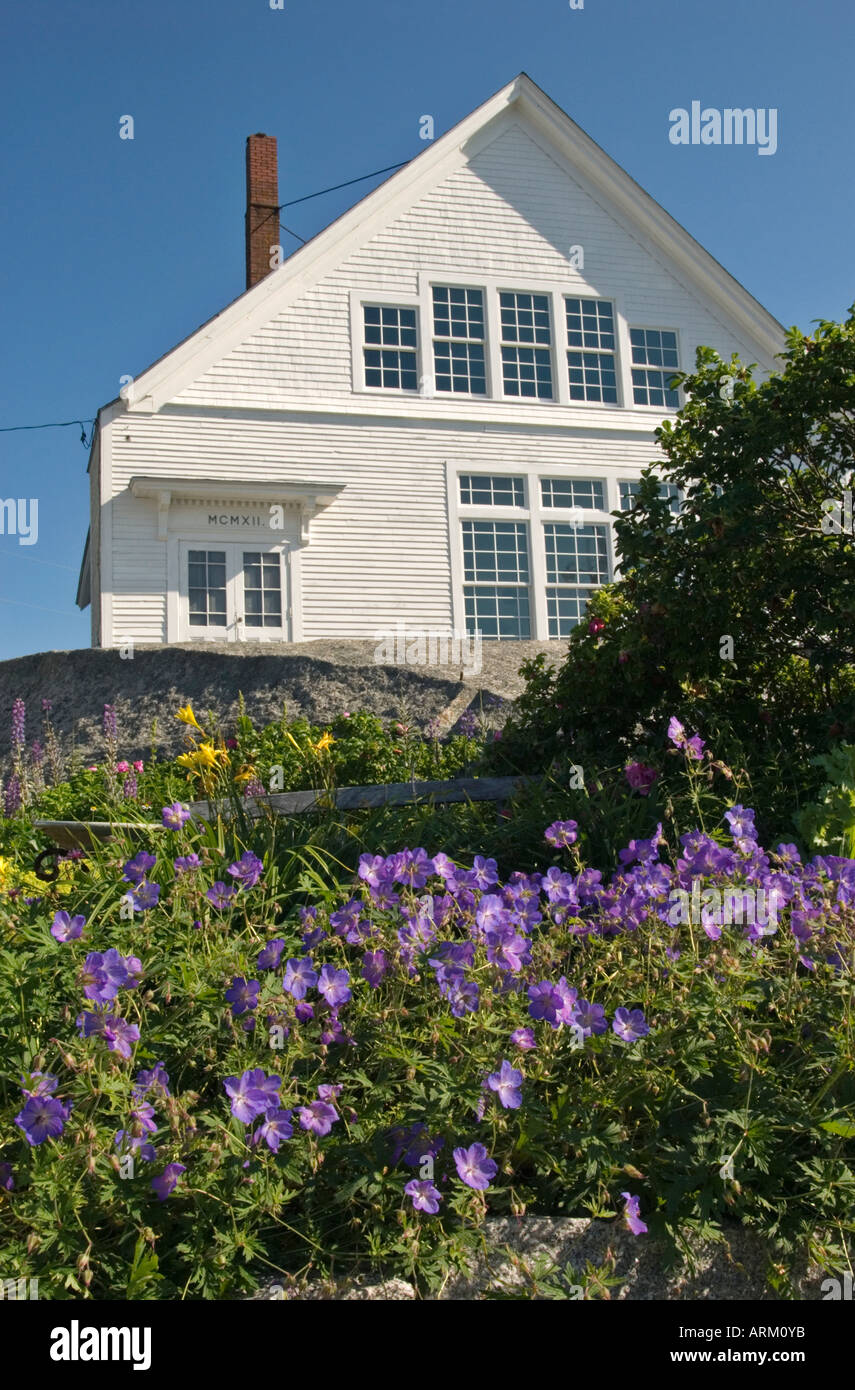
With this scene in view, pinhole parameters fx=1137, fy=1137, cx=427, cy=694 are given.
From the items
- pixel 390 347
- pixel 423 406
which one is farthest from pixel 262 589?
pixel 390 347

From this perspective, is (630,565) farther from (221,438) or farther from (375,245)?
(375,245)

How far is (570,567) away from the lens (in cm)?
1669

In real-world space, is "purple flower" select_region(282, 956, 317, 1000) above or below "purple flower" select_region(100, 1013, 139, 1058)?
above

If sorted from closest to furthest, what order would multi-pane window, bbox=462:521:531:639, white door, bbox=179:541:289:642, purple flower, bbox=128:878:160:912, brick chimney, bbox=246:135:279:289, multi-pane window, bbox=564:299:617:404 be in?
purple flower, bbox=128:878:160:912 < white door, bbox=179:541:289:642 < multi-pane window, bbox=462:521:531:639 < multi-pane window, bbox=564:299:617:404 < brick chimney, bbox=246:135:279:289

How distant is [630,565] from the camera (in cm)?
563

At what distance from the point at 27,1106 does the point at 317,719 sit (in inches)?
309

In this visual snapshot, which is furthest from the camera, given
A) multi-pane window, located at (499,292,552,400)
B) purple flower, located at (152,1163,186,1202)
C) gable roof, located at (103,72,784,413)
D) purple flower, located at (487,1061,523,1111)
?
multi-pane window, located at (499,292,552,400)

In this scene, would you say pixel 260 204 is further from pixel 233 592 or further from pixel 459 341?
pixel 233 592

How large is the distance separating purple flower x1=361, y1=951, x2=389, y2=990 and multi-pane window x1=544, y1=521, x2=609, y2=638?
13900 millimetres

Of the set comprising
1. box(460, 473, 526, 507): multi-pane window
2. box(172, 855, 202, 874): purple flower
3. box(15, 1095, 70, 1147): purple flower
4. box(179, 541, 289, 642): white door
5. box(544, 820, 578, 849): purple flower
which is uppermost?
box(460, 473, 526, 507): multi-pane window

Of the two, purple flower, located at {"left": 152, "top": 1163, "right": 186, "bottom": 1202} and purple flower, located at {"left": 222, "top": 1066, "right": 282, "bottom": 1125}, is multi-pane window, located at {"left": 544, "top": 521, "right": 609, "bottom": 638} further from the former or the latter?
purple flower, located at {"left": 152, "top": 1163, "right": 186, "bottom": 1202}

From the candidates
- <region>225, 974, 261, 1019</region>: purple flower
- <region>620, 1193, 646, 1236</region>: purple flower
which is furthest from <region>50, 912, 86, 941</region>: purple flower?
<region>620, 1193, 646, 1236</region>: purple flower

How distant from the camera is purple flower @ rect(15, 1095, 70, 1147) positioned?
225 cm

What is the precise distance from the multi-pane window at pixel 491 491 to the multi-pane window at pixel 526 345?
131 cm
